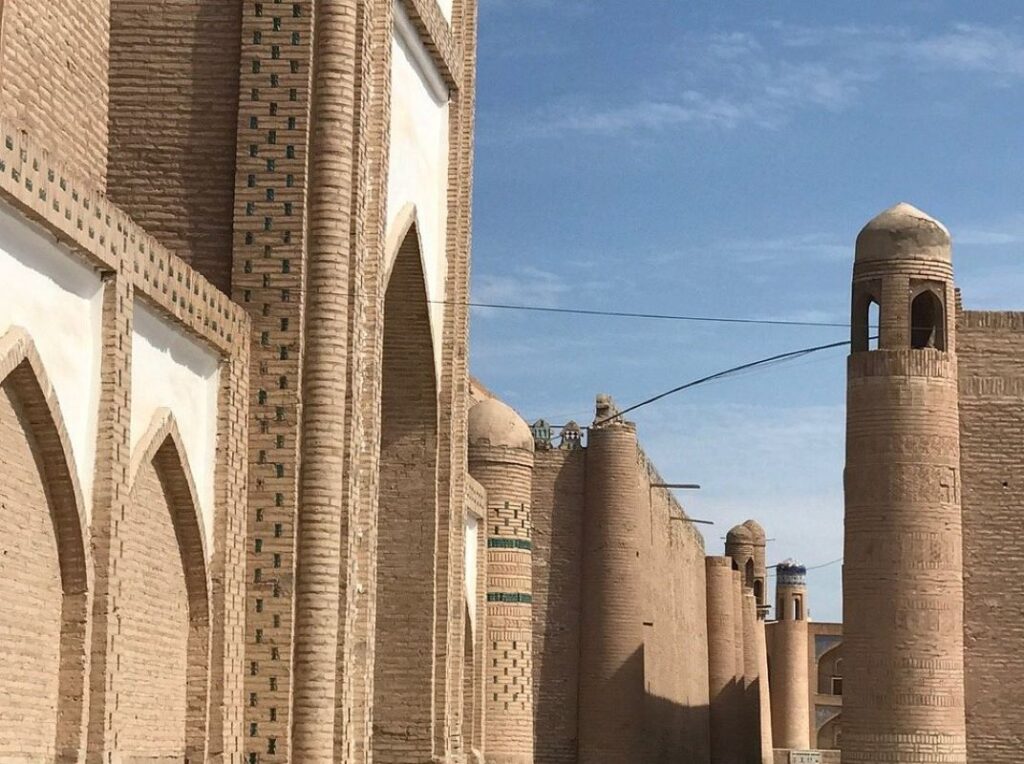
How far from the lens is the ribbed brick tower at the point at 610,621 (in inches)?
1008

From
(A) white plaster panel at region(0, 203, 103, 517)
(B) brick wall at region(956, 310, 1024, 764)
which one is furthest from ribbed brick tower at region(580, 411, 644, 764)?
(A) white plaster panel at region(0, 203, 103, 517)

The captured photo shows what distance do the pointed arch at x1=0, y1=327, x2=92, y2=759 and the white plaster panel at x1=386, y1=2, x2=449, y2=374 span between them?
5.19 meters

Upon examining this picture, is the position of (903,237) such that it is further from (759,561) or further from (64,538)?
(759,561)

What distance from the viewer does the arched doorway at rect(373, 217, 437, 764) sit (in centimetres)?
1523

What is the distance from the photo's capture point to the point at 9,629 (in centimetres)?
809

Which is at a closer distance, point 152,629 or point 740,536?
point 152,629

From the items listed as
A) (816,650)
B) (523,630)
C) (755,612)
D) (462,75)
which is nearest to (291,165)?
(462,75)

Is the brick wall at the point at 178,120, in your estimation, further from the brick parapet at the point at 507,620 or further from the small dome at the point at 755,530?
the small dome at the point at 755,530

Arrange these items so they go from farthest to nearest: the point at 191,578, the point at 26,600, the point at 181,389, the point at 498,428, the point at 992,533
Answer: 1. the point at 498,428
2. the point at 992,533
3. the point at 191,578
4. the point at 181,389
5. the point at 26,600

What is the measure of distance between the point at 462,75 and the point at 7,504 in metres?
8.83

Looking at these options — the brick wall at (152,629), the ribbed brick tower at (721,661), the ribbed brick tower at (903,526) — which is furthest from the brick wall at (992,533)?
the ribbed brick tower at (721,661)

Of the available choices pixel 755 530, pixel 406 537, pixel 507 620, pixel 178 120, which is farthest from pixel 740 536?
pixel 178 120

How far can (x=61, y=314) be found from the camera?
8562mm

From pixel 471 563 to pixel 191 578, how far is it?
404 inches
